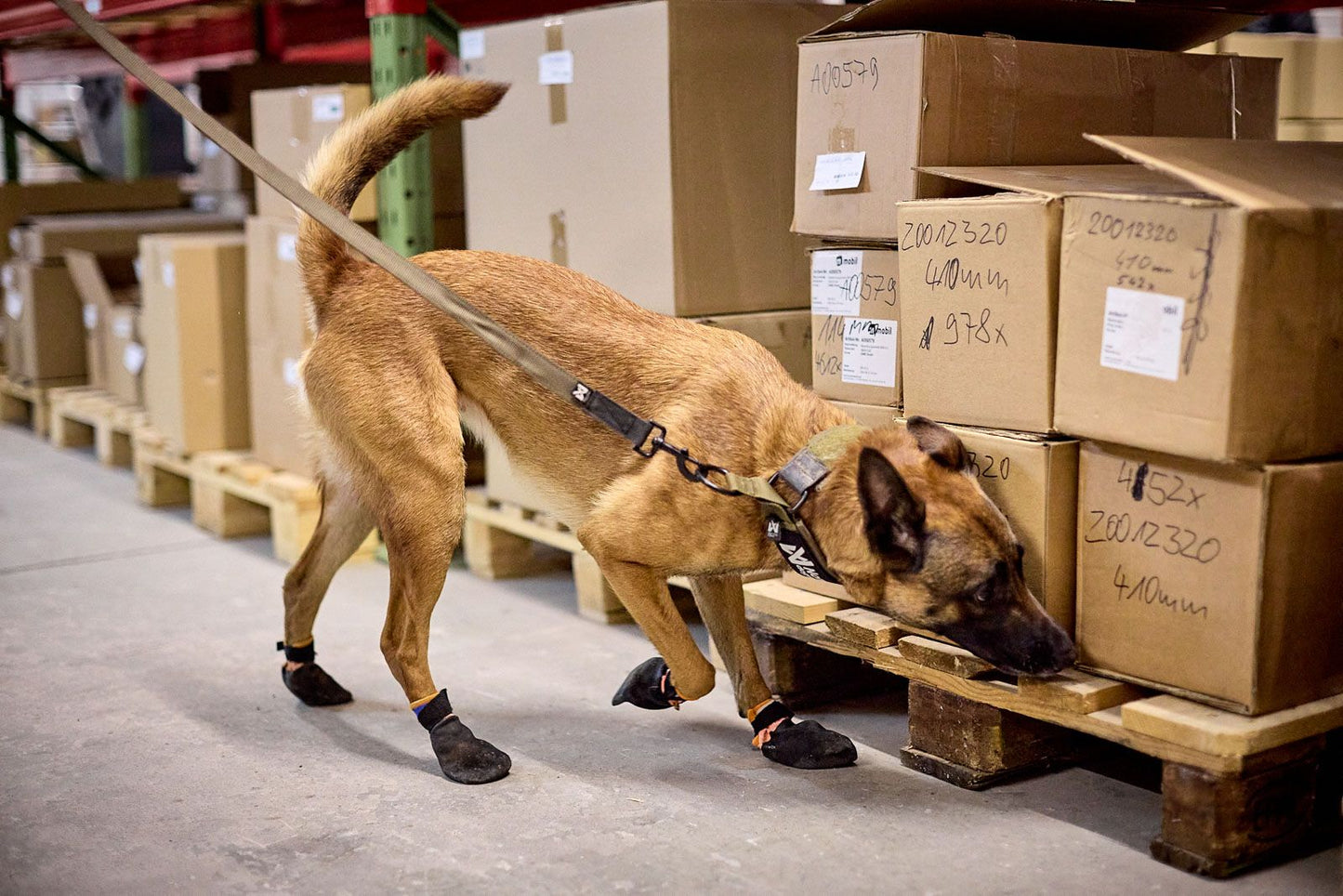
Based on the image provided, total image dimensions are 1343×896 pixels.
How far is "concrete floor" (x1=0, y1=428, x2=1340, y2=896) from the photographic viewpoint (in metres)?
2.66

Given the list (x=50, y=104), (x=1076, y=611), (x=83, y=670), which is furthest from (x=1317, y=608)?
(x=50, y=104)

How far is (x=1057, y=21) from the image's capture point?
3381 millimetres

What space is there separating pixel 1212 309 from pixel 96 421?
6.00 m

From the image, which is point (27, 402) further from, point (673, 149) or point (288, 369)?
point (673, 149)

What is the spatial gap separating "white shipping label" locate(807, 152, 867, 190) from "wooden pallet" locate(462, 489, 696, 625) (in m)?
1.51

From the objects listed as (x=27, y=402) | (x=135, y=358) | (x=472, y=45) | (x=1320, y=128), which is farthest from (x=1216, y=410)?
(x=27, y=402)

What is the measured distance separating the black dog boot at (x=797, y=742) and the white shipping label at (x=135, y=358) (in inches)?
171

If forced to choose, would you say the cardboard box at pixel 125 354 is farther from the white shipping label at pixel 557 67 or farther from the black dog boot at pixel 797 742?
the black dog boot at pixel 797 742

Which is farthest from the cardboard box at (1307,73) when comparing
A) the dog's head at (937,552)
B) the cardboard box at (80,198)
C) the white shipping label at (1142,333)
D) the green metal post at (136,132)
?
the green metal post at (136,132)

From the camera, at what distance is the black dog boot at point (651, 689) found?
3.34 meters

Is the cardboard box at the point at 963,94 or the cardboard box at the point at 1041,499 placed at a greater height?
the cardboard box at the point at 963,94

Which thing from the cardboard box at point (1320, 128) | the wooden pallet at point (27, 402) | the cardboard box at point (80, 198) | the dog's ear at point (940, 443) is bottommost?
the wooden pallet at point (27, 402)

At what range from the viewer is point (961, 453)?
2.90 metres

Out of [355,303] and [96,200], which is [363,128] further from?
[96,200]
